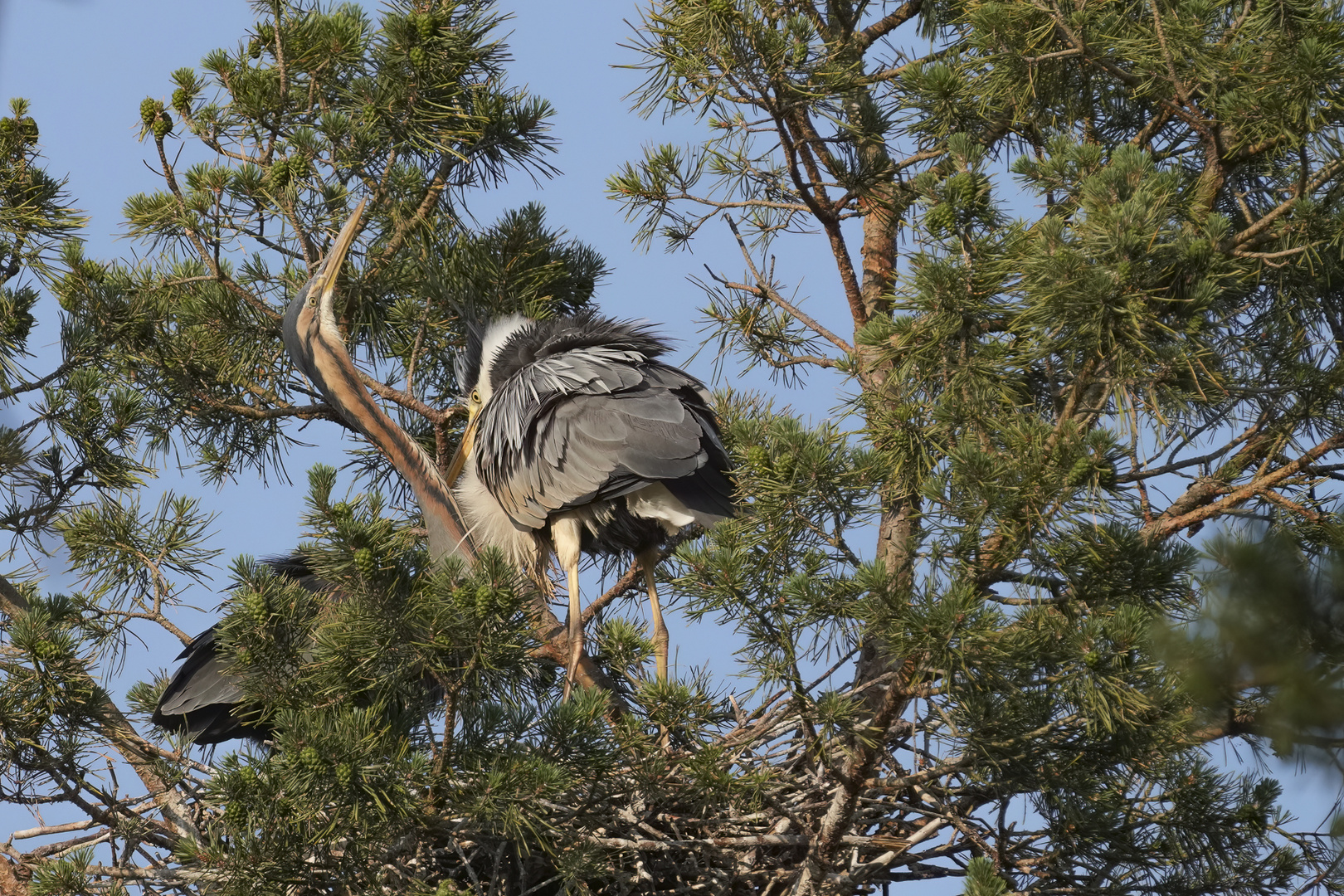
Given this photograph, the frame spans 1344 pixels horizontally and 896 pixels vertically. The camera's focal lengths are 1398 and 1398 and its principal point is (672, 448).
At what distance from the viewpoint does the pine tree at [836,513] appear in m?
2.77

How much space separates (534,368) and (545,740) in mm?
1737

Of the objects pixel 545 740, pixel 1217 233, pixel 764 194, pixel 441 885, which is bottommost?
pixel 441 885

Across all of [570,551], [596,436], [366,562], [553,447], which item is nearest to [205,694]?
[570,551]

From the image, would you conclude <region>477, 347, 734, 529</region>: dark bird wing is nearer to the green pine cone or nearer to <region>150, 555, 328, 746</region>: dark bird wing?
<region>150, 555, 328, 746</region>: dark bird wing

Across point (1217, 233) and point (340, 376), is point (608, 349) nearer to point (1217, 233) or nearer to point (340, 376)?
point (340, 376)

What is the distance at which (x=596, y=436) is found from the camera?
4203 millimetres

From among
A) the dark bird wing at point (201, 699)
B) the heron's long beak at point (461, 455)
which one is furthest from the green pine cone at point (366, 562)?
the heron's long beak at point (461, 455)

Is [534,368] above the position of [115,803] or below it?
above

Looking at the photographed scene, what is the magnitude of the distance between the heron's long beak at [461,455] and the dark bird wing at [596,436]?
31 centimetres

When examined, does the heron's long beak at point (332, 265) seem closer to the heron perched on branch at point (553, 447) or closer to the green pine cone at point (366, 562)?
the heron perched on branch at point (553, 447)

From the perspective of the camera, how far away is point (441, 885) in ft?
9.52

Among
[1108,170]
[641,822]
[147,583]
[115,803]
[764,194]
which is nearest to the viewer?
[1108,170]

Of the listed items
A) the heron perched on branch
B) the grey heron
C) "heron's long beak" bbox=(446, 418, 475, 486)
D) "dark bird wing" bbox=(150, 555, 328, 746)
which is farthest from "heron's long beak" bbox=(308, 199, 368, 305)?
"dark bird wing" bbox=(150, 555, 328, 746)

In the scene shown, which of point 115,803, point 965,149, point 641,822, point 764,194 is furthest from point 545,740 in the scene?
point 764,194
